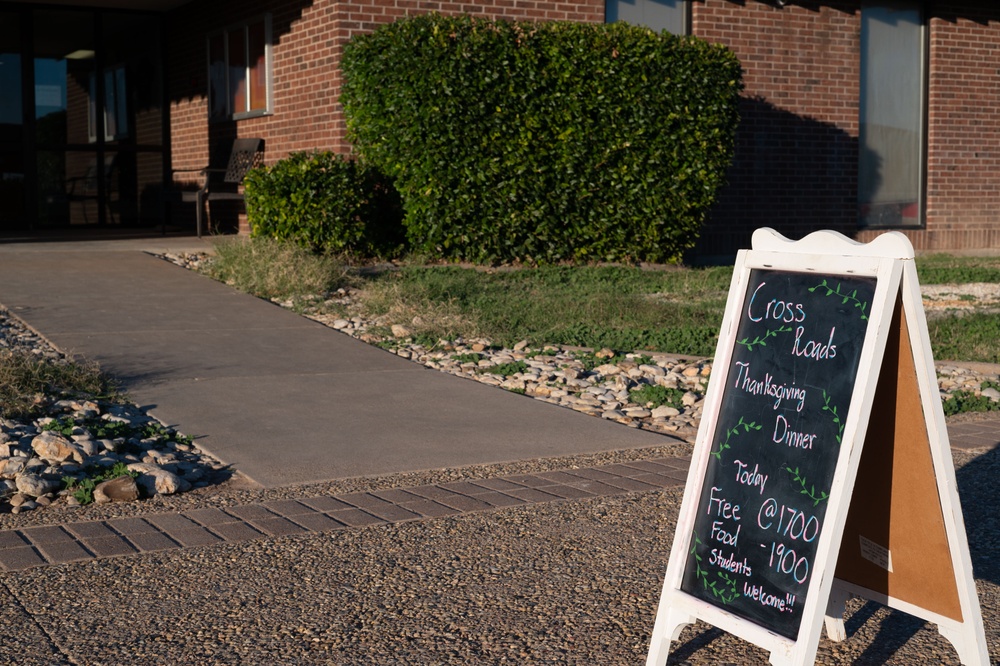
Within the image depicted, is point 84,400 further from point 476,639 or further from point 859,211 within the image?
point 859,211

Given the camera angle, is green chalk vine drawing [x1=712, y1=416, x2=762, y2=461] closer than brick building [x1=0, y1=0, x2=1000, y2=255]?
Yes

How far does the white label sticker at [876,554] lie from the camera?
3.41 metres

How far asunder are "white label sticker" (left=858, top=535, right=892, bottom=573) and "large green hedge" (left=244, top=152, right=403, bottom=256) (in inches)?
338

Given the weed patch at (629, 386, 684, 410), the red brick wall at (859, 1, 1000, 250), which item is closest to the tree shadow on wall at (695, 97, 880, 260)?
the red brick wall at (859, 1, 1000, 250)

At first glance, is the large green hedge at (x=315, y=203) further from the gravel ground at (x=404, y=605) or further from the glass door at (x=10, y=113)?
the gravel ground at (x=404, y=605)

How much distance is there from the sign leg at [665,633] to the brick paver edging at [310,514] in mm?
1566

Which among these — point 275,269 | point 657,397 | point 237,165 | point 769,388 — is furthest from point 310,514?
point 237,165

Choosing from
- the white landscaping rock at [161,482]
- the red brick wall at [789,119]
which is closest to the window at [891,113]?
the red brick wall at [789,119]

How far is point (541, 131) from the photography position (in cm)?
1227

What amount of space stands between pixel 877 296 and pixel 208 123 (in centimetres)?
1430

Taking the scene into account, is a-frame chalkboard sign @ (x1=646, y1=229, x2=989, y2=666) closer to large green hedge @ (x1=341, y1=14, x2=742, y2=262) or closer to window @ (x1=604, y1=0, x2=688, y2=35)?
large green hedge @ (x1=341, y1=14, x2=742, y2=262)

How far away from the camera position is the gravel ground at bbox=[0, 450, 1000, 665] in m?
3.42

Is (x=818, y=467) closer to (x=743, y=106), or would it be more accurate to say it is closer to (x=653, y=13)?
(x=653, y=13)

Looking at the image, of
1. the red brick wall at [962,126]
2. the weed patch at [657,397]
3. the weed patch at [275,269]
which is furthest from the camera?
the red brick wall at [962,126]
